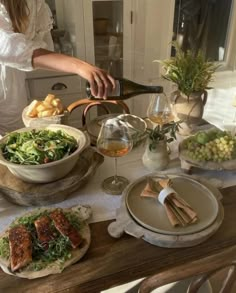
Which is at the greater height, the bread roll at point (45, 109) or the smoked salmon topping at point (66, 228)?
the bread roll at point (45, 109)

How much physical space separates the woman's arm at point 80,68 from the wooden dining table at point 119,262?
1.35ft

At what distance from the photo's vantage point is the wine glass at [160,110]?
109 centimetres

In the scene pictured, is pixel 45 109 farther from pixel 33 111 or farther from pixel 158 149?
pixel 158 149

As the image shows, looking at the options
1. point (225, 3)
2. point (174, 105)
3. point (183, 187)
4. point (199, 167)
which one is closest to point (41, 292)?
point (183, 187)

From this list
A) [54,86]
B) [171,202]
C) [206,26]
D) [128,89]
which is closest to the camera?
[171,202]

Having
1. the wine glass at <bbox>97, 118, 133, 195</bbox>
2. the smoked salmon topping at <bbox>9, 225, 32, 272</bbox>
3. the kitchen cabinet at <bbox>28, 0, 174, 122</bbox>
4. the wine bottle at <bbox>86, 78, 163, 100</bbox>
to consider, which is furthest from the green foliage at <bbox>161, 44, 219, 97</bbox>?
the kitchen cabinet at <bbox>28, 0, 174, 122</bbox>

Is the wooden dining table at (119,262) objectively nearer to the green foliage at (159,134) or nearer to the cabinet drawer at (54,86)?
the green foliage at (159,134)

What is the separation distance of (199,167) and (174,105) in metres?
0.36

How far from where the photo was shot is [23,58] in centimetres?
104

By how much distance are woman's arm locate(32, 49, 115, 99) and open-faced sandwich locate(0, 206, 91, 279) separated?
1.30 feet

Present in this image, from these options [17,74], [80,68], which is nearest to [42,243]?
[80,68]

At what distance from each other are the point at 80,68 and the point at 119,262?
59 cm

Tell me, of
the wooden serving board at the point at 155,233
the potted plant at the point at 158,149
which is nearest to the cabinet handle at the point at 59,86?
the potted plant at the point at 158,149

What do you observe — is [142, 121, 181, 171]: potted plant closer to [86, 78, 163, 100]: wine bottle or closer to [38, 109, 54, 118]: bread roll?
[86, 78, 163, 100]: wine bottle
